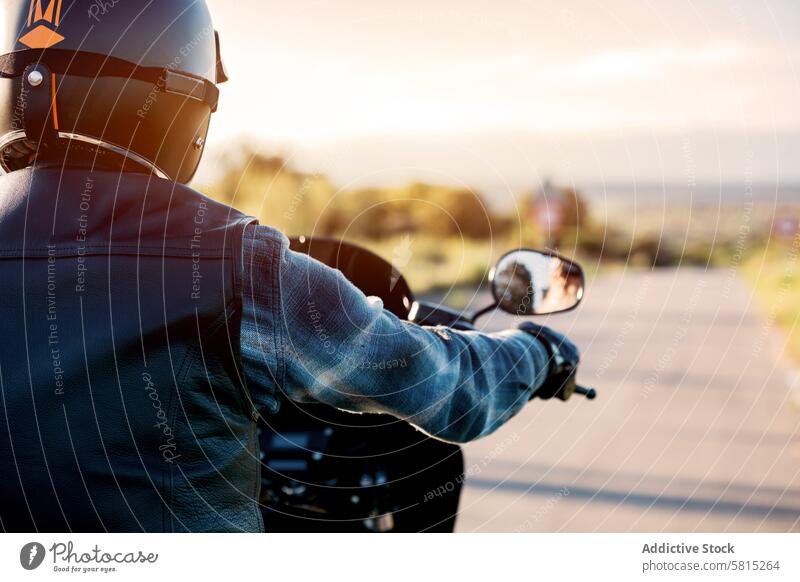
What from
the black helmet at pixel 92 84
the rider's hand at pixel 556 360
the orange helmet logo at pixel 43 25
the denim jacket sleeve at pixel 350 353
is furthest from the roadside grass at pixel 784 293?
the orange helmet logo at pixel 43 25

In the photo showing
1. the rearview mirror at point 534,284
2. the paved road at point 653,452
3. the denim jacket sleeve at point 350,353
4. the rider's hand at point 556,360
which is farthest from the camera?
the paved road at point 653,452

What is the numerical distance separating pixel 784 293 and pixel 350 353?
1262 cm

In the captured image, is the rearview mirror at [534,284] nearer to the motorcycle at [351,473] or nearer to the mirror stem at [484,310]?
the mirror stem at [484,310]

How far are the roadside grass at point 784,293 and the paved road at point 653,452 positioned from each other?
1.20 ft

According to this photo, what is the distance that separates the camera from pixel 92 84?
1.47 meters

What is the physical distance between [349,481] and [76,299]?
0.97 meters

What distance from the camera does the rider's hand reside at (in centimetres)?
157

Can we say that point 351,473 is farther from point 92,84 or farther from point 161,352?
point 92,84

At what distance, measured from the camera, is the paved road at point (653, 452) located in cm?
460

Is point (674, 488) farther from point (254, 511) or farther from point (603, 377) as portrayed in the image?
point (254, 511)

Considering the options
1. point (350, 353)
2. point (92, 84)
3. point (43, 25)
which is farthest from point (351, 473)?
point (43, 25)

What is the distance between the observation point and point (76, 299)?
1.24m

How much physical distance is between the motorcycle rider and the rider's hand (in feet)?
0.62
